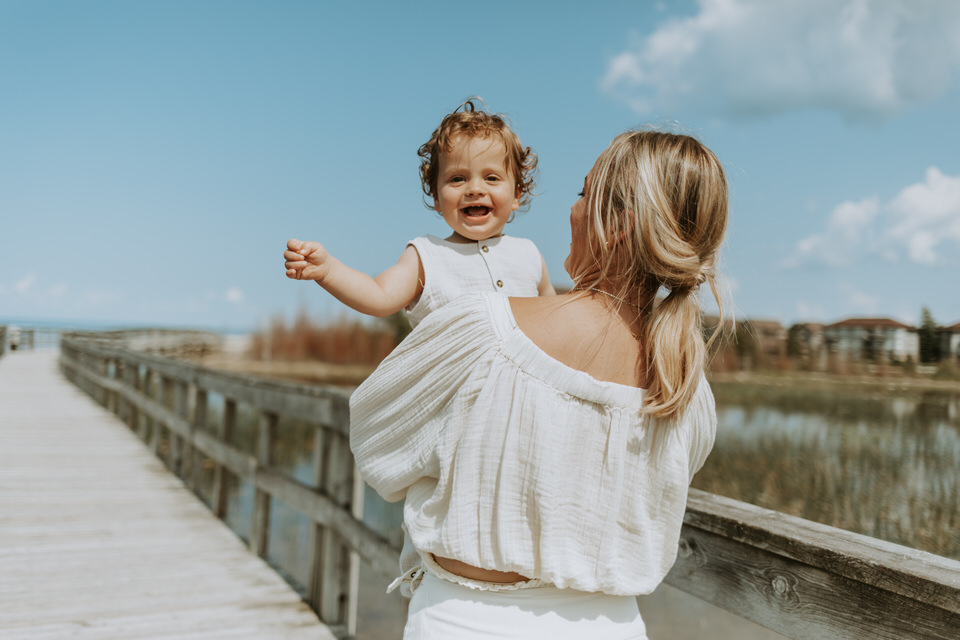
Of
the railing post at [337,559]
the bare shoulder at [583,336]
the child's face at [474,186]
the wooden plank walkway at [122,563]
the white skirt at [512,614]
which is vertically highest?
the child's face at [474,186]

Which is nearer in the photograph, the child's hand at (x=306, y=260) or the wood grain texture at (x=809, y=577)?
the wood grain texture at (x=809, y=577)

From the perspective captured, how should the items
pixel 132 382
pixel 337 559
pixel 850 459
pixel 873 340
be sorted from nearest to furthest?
pixel 337 559 < pixel 850 459 < pixel 873 340 < pixel 132 382

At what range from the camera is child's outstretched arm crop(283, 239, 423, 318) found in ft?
4.13

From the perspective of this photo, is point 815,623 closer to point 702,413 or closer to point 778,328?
point 702,413

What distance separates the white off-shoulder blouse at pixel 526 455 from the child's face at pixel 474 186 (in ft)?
1.19

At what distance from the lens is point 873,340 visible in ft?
23.8

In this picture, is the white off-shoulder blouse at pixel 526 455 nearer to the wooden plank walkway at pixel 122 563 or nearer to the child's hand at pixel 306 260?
the child's hand at pixel 306 260

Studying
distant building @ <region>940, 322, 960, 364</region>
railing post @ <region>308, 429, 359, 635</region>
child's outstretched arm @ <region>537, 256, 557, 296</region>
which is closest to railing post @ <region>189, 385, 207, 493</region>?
railing post @ <region>308, 429, 359, 635</region>

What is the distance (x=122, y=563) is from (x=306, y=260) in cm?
335

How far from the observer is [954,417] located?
5984 millimetres

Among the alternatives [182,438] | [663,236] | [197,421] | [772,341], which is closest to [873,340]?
[772,341]

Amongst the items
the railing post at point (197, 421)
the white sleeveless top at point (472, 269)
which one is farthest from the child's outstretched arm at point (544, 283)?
the railing post at point (197, 421)

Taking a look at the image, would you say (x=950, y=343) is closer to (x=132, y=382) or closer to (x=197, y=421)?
(x=197, y=421)

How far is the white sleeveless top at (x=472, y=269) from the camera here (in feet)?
4.68
